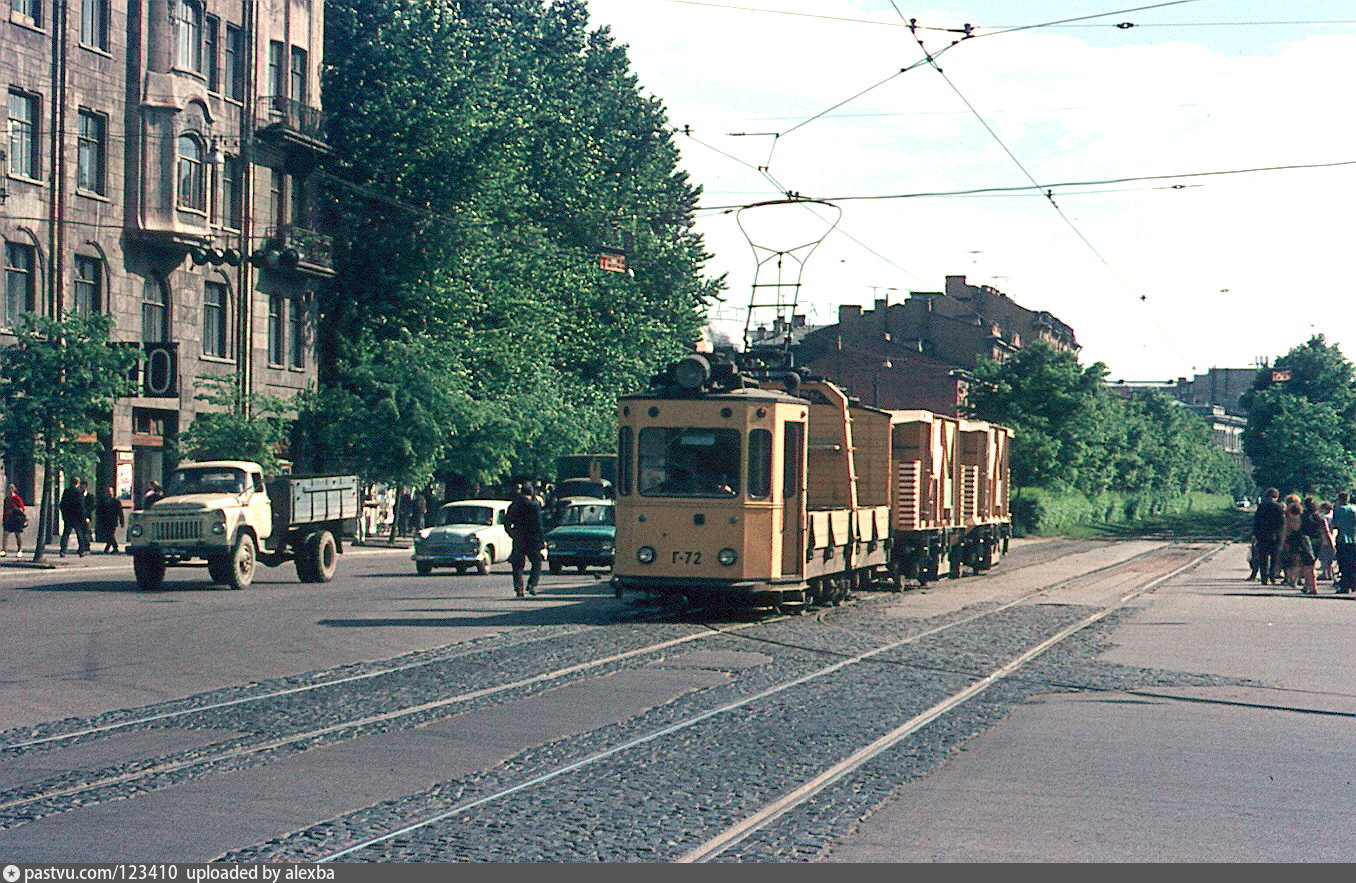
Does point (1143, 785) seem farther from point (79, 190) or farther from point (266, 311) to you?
point (266, 311)

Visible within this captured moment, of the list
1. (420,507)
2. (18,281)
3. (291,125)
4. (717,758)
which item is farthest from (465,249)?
(717,758)

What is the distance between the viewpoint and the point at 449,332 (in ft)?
164

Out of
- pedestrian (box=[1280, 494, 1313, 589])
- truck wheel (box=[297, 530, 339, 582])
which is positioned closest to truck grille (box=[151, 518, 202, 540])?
truck wheel (box=[297, 530, 339, 582])

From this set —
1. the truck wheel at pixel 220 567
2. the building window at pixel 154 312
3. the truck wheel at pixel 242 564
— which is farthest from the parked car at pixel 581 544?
the building window at pixel 154 312

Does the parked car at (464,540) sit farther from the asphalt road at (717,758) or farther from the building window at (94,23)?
the building window at (94,23)

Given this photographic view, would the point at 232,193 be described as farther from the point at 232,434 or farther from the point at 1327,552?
the point at 1327,552

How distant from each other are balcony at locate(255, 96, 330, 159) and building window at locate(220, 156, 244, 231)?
1270 millimetres

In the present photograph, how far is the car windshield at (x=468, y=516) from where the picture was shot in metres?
33.7

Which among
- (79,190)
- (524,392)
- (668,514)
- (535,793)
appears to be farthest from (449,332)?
(535,793)

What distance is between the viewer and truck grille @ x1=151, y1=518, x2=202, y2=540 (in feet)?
85.0

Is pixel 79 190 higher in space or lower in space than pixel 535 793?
higher

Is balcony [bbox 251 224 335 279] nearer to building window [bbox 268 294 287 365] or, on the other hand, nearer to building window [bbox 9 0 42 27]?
building window [bbox 268 294 287 365]

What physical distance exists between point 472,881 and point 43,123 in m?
35.6

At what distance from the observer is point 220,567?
26.6m
